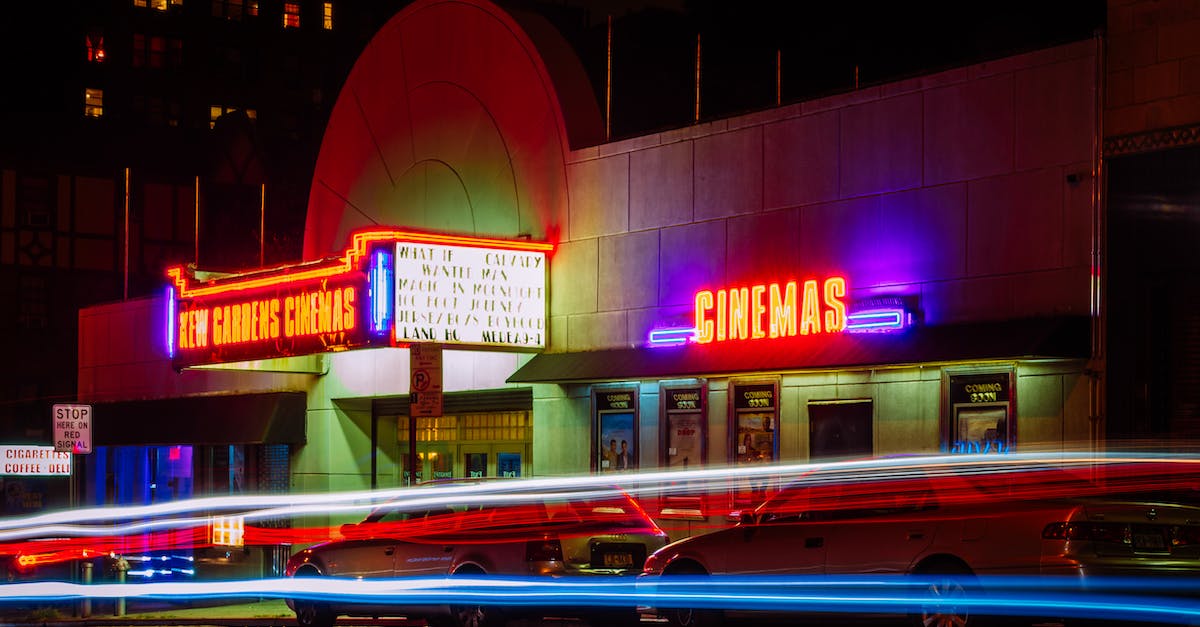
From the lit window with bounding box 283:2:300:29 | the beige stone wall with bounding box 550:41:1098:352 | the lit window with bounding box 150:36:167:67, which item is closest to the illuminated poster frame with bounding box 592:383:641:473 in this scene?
the beige stone wall with bounding box 550:41:1098:352

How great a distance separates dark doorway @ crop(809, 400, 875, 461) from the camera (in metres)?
19.9

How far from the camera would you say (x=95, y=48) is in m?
79.1

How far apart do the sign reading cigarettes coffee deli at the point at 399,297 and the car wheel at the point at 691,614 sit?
835 cm

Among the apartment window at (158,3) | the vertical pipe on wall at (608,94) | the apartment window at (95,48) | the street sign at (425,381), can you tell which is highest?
the apartment window at (158,3)

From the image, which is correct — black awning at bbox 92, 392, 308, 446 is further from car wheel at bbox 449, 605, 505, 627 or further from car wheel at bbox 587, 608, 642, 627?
car wheel at bbox 587, 608, 642, 627

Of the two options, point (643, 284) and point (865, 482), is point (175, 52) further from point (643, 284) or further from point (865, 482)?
point (865, 482)

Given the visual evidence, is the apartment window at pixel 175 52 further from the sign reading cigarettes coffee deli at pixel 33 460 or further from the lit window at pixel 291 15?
the sign reading cigarettes coffee deli at pixel 33 460

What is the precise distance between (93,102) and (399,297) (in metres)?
60.4

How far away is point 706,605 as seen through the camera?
15.2 m

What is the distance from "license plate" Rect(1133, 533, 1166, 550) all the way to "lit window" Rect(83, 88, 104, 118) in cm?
7230

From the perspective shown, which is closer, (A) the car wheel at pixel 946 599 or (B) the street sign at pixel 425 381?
(A) the car wheel at pixel 946 599

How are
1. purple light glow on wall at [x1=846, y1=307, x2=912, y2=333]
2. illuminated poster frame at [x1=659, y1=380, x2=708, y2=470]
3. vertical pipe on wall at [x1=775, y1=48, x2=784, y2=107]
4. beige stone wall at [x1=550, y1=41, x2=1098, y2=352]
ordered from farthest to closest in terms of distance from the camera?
1. vertical pipe on wall at [x1=775, y1=48, x2=784, y2=107]
2. illuminated poster frame at [x1=659, y1=380, x2=708, y2=470]
3. purple light glow on wall at [x1=846, y1=307, x2=912, y2=333]
4. beige stone wall at [x1=550, y1=41, x2=1098, y2=352]

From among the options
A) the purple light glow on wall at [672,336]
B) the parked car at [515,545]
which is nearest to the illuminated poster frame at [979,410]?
the parked car at [515,545]

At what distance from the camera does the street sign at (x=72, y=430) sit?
25953 millimetres
